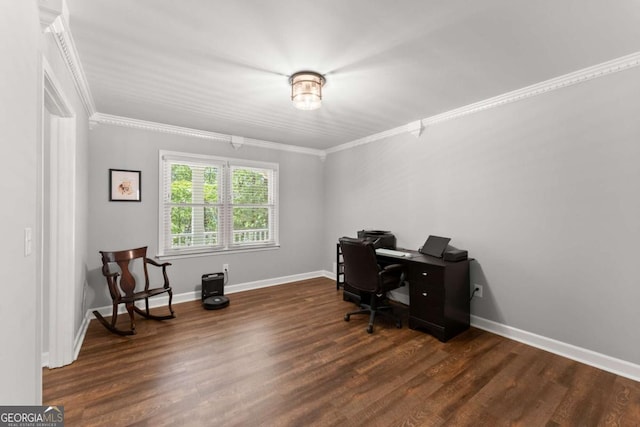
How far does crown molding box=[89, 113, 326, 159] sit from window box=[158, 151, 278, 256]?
0.30 m

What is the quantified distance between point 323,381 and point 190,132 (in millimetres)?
3602

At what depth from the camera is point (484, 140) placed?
3014 mm

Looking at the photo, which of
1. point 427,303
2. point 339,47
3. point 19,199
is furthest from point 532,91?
point 19,199

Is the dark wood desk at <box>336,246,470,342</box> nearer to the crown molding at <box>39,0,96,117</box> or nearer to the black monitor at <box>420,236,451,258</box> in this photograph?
the black monitor at <box>420,236,451,258</box>

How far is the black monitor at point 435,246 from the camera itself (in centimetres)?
316

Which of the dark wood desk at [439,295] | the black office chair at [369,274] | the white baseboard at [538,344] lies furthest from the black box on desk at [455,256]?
the white baseboard at [538,344]

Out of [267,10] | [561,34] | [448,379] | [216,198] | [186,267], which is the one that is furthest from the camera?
[216,198]

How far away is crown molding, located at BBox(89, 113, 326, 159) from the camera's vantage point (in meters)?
3.33

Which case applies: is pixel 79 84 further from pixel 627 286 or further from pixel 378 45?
pixel 627 286

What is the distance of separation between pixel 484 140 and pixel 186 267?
417 cm

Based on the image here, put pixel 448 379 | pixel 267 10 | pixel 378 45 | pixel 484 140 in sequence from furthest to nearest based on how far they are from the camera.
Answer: pixel 484 140 → pixel 448 379 → pixel 378 45 → pixel 267 10

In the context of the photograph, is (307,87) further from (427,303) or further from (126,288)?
(126,288)

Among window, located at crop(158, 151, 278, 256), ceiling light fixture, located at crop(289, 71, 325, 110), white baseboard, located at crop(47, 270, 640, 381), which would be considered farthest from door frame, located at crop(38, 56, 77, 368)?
ceiling light fixture, located at crop(289, 71, 325, 110)

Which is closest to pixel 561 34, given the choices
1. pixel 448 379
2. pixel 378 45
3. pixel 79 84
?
pixel 378 45
